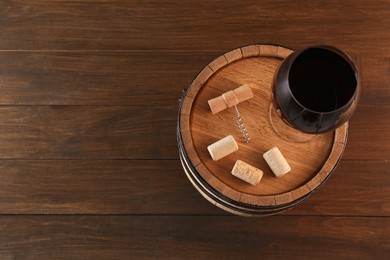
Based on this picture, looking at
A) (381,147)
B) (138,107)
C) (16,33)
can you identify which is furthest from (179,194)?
(16,33)

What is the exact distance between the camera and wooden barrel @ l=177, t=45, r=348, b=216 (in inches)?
38.3

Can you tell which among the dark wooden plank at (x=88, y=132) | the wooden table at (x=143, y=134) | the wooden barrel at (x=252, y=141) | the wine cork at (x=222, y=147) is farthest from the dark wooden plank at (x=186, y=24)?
the wine cork at (x=222, y=147)

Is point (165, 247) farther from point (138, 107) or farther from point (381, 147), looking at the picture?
point (381, 147)

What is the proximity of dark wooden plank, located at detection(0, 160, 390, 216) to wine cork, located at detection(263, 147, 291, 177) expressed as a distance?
39 centimetres

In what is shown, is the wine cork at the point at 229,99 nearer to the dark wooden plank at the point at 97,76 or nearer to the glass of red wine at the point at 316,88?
the glass of red wine at the point at 316,88

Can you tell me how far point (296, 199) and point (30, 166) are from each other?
0.89m

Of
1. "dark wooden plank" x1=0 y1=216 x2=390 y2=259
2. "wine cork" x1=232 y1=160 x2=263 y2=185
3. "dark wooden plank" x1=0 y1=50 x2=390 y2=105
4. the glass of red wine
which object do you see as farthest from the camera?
"dark wooden plank" x1=0 y1=50 x2=390 y2=105

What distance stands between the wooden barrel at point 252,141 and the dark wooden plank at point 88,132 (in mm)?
362

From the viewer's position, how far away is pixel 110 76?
4.69ft

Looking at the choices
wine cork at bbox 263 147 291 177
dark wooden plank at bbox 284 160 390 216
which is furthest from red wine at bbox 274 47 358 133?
dark wooden plank at bbox 284 160 390 216

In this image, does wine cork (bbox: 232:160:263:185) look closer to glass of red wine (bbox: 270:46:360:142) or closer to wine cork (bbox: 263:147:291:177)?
wine cork (bbox: 263:147:291:177)

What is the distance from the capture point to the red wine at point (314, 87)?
817mm

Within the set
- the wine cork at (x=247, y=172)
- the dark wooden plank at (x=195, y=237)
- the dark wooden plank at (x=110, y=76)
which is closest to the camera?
the wine cork at (x=247, y=172)

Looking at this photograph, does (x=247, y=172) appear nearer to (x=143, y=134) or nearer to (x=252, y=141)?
(x=252, y=141)
